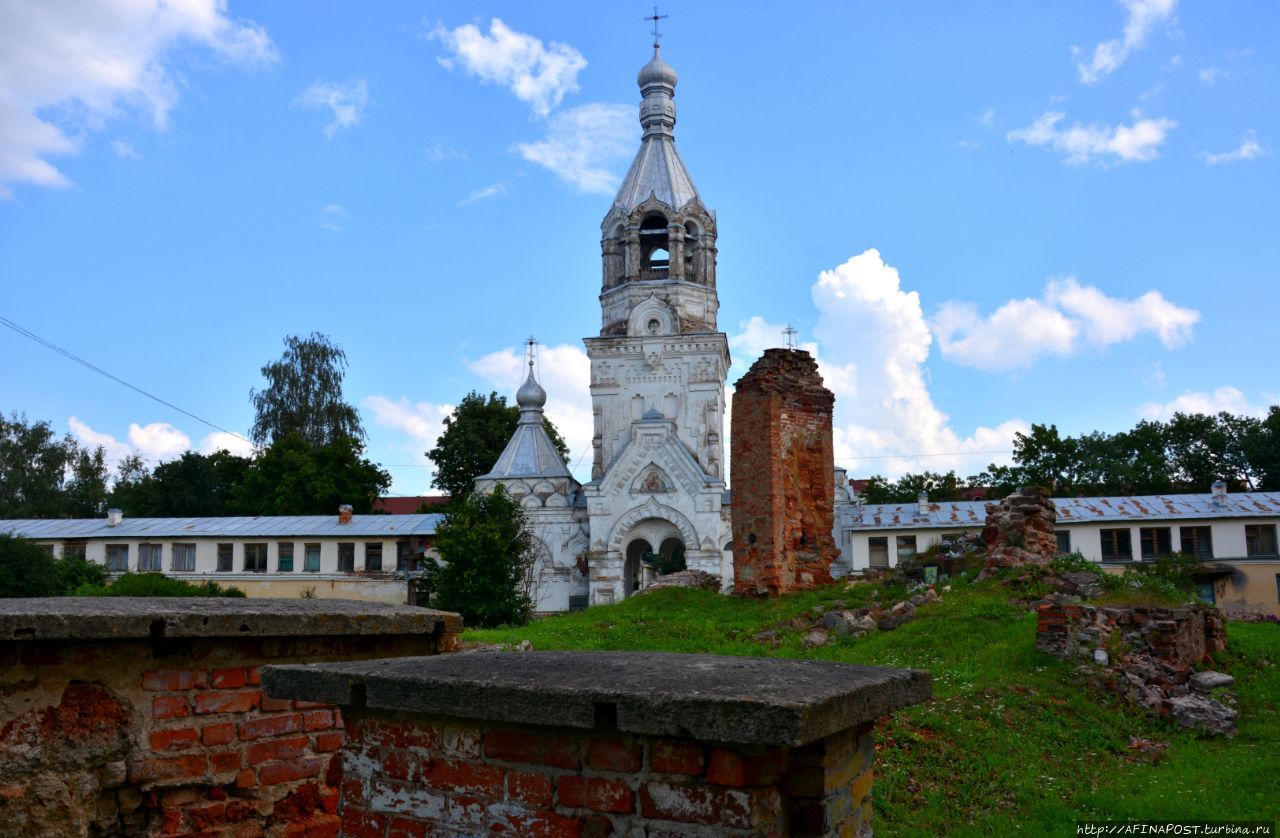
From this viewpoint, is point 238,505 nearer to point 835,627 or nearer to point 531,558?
point 531,558

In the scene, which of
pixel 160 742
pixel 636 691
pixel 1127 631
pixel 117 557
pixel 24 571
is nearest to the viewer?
pixel 636 691

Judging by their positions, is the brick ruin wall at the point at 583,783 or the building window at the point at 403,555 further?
the building window at the point at 403,555

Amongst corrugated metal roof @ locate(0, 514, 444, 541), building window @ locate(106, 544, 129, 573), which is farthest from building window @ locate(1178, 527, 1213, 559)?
building window @ locate(106, 544, 129, 573)

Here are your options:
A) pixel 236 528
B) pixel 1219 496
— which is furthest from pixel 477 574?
pixel 1219 496

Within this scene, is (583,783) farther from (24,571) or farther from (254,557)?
(254,557)

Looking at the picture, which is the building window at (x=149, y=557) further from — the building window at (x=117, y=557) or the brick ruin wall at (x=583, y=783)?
the brick ruin wall at (x=583, y=783)

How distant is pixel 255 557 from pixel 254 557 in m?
0.06

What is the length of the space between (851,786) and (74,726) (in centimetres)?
296

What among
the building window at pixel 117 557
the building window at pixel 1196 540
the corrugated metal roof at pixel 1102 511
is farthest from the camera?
the building window at pixel 117 557

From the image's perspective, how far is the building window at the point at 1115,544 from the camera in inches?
1270

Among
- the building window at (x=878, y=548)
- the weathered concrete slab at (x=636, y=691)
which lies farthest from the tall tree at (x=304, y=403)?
the weathered concrete slab at (x=636, y=691)

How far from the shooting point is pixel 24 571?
28188 mm

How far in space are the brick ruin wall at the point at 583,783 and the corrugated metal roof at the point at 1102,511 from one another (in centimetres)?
2979

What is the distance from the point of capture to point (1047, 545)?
52.7 feet
